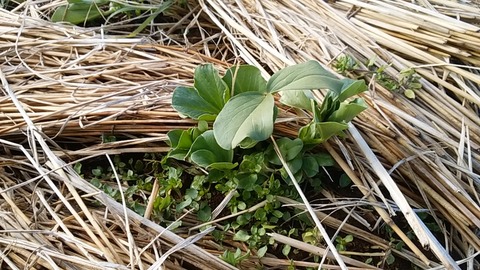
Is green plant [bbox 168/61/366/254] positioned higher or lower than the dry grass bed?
higher

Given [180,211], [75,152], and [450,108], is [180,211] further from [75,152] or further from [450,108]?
[450,108]

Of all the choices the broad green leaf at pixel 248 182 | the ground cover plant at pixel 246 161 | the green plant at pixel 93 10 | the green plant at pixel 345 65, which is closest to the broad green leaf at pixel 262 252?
the ground cover plant at pixel 246 161

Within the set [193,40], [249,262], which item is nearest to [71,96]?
[193,40]

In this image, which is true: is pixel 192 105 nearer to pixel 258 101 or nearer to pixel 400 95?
pixel 258 101

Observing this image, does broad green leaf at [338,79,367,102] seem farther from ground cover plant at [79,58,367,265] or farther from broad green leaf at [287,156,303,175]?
broad green leaf at [287,156,303,175]

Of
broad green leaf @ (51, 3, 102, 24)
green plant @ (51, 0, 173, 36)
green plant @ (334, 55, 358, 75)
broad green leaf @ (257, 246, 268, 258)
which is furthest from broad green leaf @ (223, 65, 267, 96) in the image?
broad green leaf @ (51, 3, 102, 24)

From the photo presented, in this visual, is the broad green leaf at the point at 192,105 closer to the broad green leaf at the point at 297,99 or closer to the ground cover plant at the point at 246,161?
the ground cover plant at the point at 246,161
